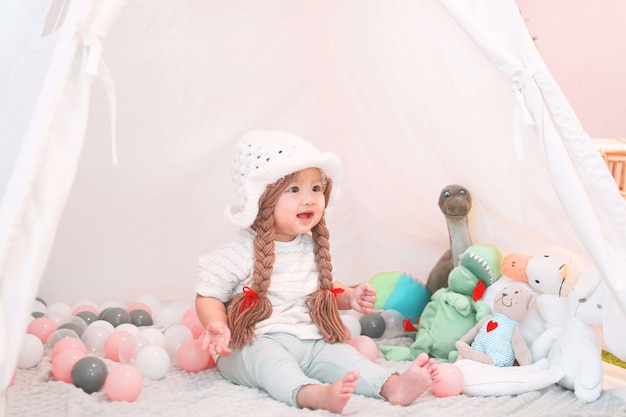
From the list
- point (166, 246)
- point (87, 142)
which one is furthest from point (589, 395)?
point (87, 142)

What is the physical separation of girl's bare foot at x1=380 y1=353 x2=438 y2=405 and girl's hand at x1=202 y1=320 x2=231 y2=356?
1.17ft

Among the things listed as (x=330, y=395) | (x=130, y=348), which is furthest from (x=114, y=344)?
(x=330, y=395)

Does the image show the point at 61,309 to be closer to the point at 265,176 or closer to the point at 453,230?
the point at 265,176

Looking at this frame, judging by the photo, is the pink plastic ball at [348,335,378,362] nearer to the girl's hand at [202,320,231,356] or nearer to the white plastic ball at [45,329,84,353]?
the girl's hand at [202,320,231,356]

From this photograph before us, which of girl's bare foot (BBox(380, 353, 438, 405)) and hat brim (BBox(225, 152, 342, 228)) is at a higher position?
hat brim (BBox(225, 152, 342, 228))

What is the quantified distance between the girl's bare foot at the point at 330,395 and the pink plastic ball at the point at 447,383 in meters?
0.26

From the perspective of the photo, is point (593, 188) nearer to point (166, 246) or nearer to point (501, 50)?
point (501, 50)

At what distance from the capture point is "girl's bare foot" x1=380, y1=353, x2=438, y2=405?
63.8 inches

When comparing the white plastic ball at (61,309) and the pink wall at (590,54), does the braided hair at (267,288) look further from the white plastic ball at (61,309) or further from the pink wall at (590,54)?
the pink wall at (590,54)

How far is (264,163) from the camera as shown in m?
1.86

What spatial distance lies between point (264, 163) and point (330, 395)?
0.56 metres

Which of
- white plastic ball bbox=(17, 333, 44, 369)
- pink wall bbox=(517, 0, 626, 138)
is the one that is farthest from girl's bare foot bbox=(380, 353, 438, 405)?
pink wall bbox=(517, 0, 626, 138)

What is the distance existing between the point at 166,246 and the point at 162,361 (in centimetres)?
75

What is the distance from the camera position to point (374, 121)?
8.16 ft
